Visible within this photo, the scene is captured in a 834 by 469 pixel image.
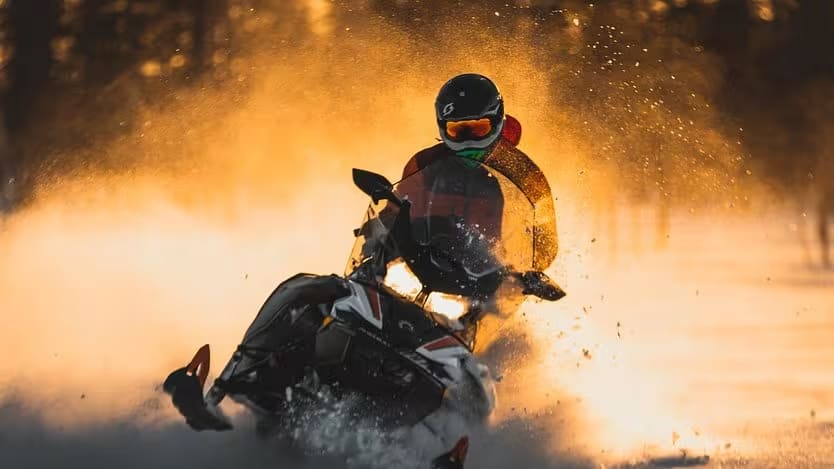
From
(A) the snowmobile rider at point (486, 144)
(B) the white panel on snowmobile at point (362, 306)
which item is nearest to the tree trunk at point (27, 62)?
(A) the snowmobile rider at point (486, 144)

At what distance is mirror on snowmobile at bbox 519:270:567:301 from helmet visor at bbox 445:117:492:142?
97cm

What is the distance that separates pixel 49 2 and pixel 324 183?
581 centimetres

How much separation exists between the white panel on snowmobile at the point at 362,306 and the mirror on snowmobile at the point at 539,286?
3.38ft

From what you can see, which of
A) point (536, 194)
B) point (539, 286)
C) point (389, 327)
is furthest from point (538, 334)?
point (389, 327)

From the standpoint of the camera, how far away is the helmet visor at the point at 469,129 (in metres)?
7.33

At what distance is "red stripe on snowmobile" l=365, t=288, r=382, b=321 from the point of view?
20.3 ft

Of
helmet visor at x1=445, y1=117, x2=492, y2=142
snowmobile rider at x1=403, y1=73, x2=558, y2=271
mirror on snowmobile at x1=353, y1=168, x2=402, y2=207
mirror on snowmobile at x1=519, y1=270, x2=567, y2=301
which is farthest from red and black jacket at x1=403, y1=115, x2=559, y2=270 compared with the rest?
mirror on snowmobile at x1=353, y1=168, x2=402, y2=207

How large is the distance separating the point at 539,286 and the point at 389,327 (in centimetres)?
108

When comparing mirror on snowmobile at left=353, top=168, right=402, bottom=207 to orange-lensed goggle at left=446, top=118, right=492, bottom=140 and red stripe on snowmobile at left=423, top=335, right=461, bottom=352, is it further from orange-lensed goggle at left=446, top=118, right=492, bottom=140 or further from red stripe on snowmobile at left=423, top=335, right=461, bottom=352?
orange-lensed goggle at left=446, top=118, right=492, bottom=140

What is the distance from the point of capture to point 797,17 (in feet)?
55.8

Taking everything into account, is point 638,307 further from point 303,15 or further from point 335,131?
point 303,15

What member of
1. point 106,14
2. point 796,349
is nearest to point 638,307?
point 796,349

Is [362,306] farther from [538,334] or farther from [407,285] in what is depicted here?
[538,334]

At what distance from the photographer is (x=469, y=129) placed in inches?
289
